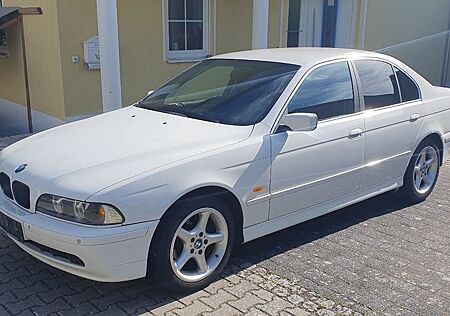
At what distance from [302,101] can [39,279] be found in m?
2.38

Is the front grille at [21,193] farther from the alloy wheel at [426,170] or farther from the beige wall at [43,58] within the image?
the beige wall at [43,58]

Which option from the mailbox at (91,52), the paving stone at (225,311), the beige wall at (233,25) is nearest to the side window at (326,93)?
the paving stone at (225,311)

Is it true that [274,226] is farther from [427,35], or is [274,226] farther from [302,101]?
[427,35]

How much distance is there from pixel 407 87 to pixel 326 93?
1.25m

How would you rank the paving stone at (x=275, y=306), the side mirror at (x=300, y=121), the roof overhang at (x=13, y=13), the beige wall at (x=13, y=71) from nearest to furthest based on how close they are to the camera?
the paving stone at (x=275, y=306) → the side mirror at (x=300, y=121) → the roof overhang at (x=13, y=13) → the beige wall at (x=13, y=71)

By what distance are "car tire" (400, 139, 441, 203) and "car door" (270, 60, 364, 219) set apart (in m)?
0.91

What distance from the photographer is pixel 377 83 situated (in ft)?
15.1

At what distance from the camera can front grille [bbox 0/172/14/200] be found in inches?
134

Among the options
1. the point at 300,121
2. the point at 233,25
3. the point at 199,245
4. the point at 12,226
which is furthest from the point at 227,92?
the point at 233,25

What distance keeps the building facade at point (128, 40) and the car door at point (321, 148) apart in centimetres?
291

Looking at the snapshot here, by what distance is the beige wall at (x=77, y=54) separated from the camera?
276 inches

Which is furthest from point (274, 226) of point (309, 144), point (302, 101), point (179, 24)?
point (179, 24)

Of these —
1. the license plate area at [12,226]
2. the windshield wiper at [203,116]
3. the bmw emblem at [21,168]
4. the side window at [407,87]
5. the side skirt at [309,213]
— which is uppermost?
the side window at [407,87]

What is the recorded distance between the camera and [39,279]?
11.5ft
